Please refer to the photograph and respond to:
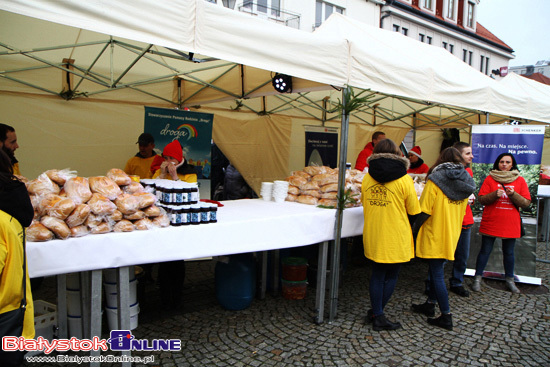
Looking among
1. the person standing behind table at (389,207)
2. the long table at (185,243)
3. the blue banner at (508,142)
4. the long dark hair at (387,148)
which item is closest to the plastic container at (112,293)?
the long table at (185,243)

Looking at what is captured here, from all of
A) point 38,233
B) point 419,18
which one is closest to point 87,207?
point 38,233

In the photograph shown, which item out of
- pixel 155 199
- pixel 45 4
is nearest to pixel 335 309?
pixel 155 199

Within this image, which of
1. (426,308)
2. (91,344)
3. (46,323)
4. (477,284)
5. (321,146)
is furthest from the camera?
(321,146)

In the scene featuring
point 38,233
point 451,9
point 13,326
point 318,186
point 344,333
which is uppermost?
Answer: point 451,9

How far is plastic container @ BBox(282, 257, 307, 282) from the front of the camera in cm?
423

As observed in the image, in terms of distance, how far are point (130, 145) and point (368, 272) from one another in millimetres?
3966

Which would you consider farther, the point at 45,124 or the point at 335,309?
the point at 45,124

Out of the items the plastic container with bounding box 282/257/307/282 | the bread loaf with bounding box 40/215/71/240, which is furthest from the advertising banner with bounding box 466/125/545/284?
the bread loaf with bounding box 40/215/71/240

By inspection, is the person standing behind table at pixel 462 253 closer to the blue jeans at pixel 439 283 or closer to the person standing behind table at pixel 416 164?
the blue jeans at pixel 439 283

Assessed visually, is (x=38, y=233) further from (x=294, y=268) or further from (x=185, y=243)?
(x=294, y=268)

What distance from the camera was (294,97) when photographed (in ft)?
24.2

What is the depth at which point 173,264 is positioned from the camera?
380 centimetres

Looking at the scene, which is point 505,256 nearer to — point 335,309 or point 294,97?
point 335,309

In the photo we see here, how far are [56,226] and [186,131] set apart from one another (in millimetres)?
3817
